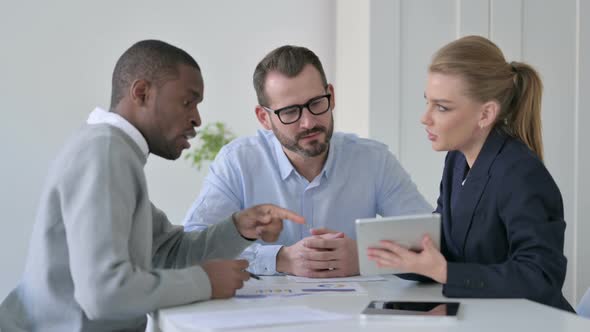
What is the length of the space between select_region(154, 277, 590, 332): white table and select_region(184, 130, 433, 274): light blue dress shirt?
0.66m

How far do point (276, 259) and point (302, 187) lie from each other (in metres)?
0.43

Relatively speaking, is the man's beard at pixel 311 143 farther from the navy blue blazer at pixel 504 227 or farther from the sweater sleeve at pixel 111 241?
the sweater sleeve at pixel 111 241

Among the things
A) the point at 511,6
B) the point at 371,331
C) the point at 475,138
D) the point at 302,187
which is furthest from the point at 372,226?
the point at 511,6

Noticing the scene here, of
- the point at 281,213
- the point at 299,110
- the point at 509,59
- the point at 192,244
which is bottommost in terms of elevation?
the point at 192,244

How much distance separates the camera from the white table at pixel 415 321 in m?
1.34

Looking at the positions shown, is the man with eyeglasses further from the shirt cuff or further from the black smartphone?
the black smartphone

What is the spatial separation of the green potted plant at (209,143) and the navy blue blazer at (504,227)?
1.99 meters

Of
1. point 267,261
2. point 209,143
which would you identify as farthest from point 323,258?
point 209,143

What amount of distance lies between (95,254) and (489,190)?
995mm

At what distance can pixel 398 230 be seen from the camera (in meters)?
1.65

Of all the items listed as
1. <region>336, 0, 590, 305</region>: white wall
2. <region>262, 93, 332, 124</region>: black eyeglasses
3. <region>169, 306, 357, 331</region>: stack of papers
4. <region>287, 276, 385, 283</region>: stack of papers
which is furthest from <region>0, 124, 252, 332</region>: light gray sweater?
<region>336, 0, 590, 305</region>: white wall

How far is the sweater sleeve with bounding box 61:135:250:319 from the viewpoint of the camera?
1.43m

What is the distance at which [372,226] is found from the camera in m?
1.64

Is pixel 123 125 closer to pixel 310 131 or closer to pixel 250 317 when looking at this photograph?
pixel 250 317
